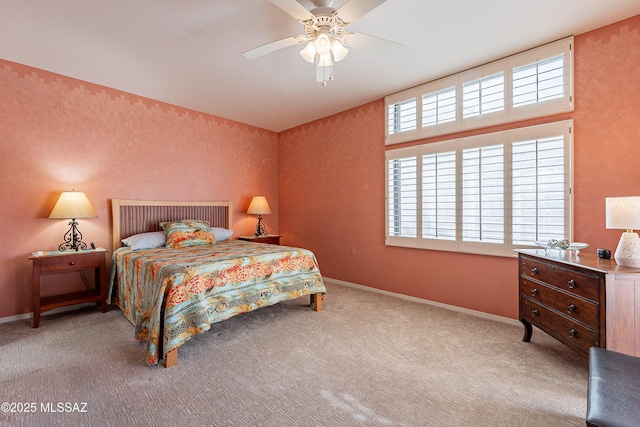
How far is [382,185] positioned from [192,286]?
9.18 ft

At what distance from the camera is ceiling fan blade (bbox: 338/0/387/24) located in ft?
5.83

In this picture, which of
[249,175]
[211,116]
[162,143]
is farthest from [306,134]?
[162,143]

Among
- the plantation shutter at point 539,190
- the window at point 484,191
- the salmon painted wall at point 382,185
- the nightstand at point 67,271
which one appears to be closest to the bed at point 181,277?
the nightstand at point 67,271

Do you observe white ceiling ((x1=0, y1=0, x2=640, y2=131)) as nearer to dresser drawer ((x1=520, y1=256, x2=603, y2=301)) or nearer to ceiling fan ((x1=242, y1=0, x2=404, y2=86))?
ceiling fan ((x1=242, y1=0, x2=404, y2=86))

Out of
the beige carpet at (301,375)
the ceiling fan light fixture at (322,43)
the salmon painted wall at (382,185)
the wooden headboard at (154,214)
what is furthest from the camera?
the wooden headboard at (154,214)

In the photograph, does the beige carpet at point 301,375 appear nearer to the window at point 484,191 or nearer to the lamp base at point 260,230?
the window at point 484,191

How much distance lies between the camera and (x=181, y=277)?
7.43 feet

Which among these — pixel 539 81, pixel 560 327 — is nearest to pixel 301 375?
pixel 560 327

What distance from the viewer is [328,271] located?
4.82m

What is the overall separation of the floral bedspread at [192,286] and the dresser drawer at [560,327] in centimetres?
201

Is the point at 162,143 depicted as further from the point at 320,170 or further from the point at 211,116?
the point at 320,170

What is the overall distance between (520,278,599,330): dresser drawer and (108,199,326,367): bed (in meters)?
2.03

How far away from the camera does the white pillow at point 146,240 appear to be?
3.45m

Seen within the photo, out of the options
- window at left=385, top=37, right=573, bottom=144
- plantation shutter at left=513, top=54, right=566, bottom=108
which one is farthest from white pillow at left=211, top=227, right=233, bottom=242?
plantation shutter at left=513, top=54, right=566, bottom=108
